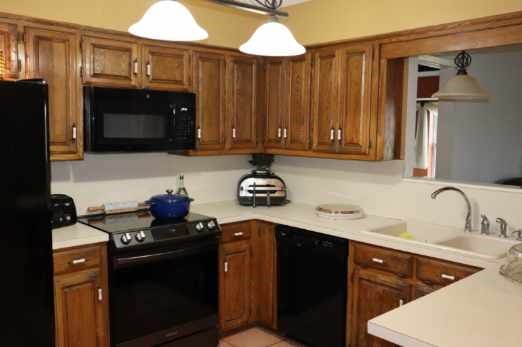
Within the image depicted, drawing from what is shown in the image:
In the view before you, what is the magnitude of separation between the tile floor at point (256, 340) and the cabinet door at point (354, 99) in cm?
146

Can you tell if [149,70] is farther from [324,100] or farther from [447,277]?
[447,277]

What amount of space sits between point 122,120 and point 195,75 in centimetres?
69

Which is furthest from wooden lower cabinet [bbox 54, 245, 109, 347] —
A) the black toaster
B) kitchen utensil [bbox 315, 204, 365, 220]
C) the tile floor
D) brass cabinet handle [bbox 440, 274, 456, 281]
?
brass cabinet handle [bbox 440, 274, 456, 281]

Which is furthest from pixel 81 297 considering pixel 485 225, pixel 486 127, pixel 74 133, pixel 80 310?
pixel 486 127

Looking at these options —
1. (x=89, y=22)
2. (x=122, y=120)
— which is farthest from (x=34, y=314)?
(x=89, y=22)

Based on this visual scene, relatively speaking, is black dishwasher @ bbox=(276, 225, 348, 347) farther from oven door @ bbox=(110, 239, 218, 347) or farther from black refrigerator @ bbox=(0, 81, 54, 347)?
black refrigerator @ bbox=(0, 81, 54, 347)

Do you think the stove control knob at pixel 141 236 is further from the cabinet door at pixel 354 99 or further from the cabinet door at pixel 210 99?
the cabinet door at pixel 354 99

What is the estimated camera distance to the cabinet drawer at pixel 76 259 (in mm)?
2652

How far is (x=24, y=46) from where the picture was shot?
2.75 m

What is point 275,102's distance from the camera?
12.9 feet

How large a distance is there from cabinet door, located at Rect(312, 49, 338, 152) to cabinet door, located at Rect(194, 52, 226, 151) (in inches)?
28.0

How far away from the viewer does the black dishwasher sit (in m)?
3.14

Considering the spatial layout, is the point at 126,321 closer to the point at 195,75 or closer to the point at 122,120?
the point at 122,120

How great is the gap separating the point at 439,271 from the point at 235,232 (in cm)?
147
